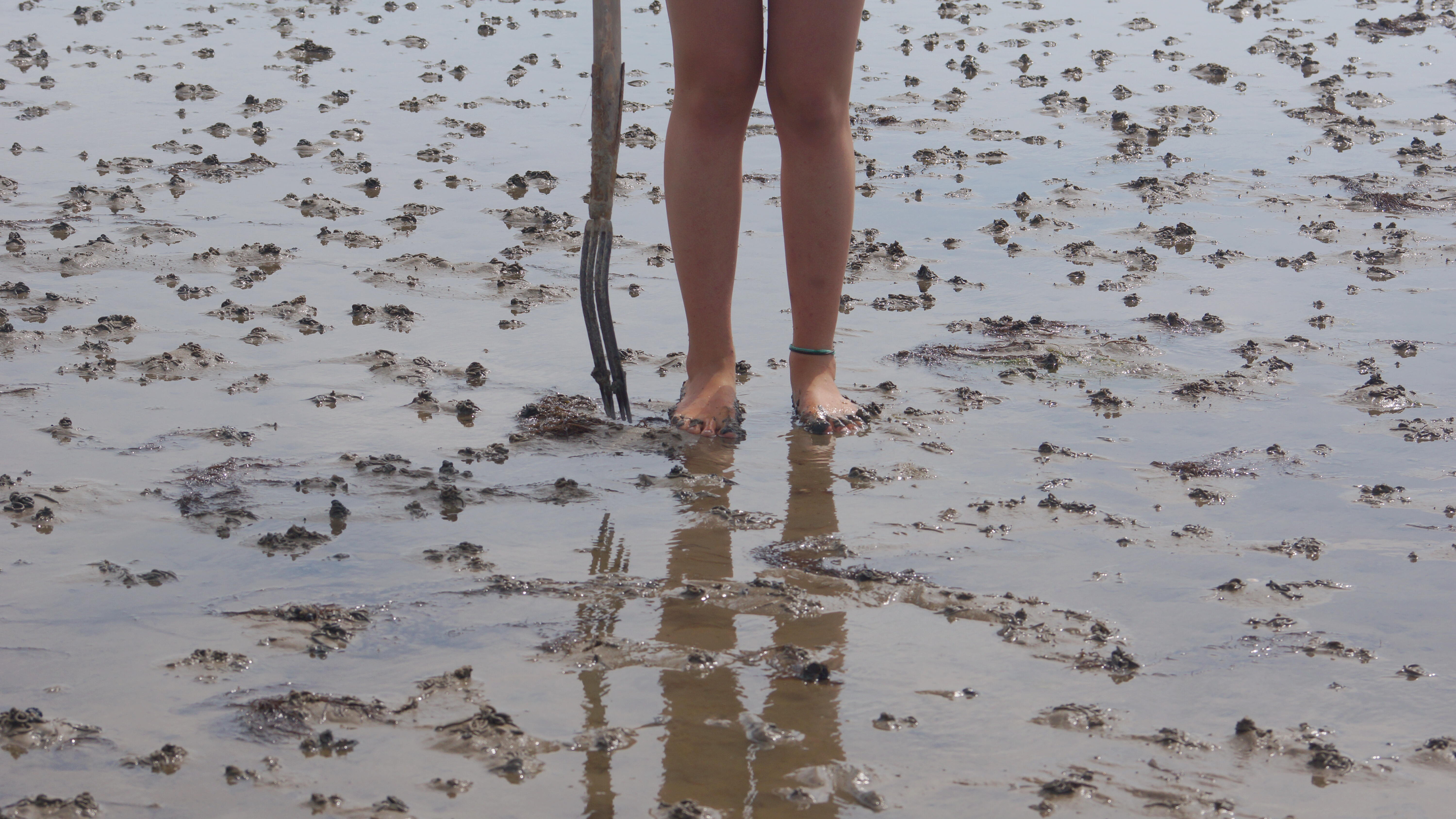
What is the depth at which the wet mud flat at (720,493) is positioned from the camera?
2107mm

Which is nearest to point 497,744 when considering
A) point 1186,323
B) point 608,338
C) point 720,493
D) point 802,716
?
point 802,716

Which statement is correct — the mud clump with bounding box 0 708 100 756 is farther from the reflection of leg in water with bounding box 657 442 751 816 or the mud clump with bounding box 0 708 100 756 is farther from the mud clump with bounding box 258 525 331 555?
the reflection of leg in water with bounding box 657 442 751 816

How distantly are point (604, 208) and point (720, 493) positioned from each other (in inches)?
32.5

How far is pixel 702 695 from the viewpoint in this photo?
7.43ft

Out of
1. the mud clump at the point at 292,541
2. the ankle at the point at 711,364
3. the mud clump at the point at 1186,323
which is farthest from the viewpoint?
the mud clump at the point at 1186,323

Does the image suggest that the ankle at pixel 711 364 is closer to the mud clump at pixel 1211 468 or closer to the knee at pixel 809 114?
the knee at pixel 809 114

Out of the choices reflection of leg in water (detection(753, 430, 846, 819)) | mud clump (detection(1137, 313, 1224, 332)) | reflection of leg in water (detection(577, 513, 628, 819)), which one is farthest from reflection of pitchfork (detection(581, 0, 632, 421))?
mud clump (detection(1137, 313, 1224, 332))

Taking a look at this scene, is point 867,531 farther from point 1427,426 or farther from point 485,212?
point 485,212

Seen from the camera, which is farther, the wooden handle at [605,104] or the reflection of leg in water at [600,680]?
the wooden handle at [605,104]

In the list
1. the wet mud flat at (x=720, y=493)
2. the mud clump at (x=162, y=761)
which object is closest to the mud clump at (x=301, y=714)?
the wet mud flat at (x=720, y=493)

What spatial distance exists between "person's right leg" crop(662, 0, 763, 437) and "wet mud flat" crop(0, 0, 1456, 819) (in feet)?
0.56

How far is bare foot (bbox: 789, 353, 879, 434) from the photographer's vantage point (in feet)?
11.6

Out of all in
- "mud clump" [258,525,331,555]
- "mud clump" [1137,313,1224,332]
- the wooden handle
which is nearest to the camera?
"mud clump" [258,525,331,555]

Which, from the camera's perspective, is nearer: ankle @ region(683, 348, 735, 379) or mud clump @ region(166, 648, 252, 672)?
mud clump @ region(166, 648, 252, 672)
